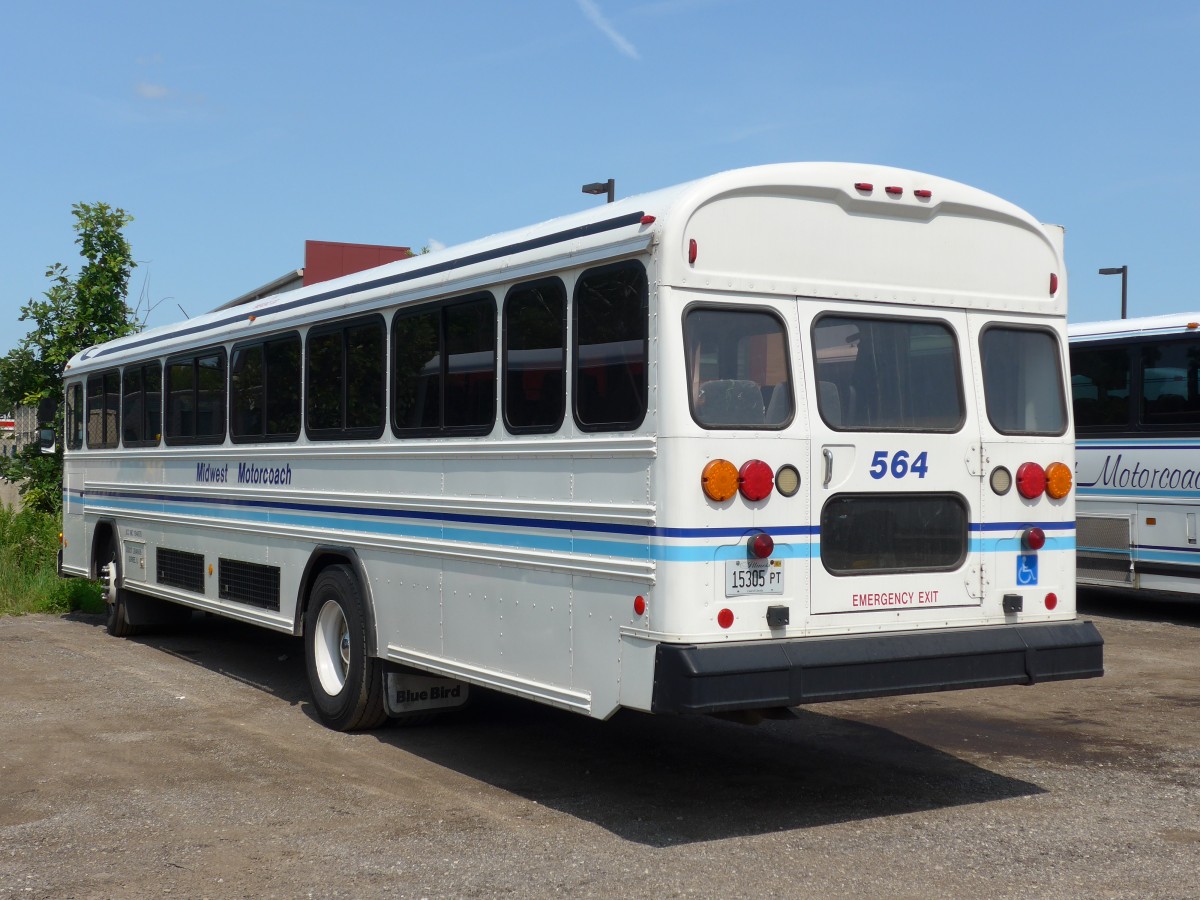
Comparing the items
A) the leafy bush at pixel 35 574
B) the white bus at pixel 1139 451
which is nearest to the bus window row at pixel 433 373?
the leafy bush at pixel 35 574

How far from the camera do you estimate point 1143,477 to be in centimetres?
1366

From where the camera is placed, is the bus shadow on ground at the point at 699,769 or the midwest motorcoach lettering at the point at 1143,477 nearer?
the bus shadow on ground at the point at 699,769

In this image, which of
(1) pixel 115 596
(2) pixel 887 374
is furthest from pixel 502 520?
(1) pixel 115 596

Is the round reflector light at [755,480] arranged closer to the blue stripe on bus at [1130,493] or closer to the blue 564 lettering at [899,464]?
the blue 564 lettering at [899,464]

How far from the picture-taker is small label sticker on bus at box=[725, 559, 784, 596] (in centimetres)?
587

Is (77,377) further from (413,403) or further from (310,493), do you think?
(413,403)

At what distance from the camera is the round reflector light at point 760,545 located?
232 inches

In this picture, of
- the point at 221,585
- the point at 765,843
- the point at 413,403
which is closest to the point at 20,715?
the point at 221,585

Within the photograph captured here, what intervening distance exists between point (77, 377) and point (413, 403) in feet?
23.8

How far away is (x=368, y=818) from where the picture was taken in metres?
6.43

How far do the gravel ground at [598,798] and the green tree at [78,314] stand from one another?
24.9 ft

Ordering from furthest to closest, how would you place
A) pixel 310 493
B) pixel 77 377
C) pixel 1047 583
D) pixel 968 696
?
pixel 77 377, pixel 968 696, pixel 310 493, pixel 1047 583

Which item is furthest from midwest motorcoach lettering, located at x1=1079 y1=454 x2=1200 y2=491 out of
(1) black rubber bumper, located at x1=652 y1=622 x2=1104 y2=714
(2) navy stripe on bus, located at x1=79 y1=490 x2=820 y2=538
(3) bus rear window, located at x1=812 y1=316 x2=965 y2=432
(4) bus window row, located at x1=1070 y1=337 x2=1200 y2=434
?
(2) navy stripe on bus, located at x1=79 y1=490 x2=820 y2=538

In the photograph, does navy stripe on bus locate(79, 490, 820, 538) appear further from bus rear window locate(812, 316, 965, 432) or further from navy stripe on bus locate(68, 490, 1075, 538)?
bus rear window locate(812, 316, 965, 432)
